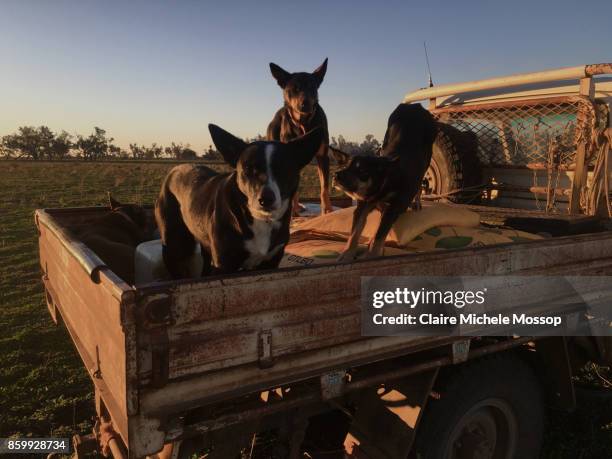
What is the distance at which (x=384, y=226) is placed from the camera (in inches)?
133

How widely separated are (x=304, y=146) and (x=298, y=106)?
4.94ft

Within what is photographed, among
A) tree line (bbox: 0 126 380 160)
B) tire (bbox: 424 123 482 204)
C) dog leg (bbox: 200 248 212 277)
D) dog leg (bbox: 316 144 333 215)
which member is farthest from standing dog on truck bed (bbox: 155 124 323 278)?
tree line (bbox: 0 126 380 160)

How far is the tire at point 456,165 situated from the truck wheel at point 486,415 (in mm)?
3193

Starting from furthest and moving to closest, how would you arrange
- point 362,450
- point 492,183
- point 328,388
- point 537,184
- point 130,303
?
1. point 492,183
2. point 537,184
3. point 362,450
4. point 328,388
5. point 130,303

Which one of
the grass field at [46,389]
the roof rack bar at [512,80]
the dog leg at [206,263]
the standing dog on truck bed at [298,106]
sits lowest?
the grass field at [46,389]

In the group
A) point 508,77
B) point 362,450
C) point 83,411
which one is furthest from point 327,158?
point 83,411

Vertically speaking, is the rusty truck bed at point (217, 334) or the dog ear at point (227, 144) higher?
the dog ear at point (227, 144)

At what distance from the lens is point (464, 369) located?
8.39 ft

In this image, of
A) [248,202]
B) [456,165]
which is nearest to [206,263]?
[248,202]

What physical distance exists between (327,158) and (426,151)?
3.39ft

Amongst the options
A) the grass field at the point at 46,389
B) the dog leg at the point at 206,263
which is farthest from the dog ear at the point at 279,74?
the grass field at the point at 46,389

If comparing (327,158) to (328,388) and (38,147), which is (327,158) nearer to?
(328,388)

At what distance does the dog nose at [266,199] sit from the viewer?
247 cm

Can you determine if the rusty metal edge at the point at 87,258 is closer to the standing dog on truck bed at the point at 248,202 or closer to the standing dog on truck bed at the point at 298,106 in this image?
the standing dog on truck bed at the point at 248,202
